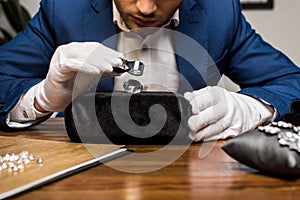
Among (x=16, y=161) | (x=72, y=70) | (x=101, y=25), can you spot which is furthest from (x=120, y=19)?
(x=16, y=161)

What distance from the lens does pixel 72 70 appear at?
0.92 m

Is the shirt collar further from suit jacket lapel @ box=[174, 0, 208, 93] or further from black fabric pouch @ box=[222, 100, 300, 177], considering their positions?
black fabric pouch @ box=[222, 100, 300, 177]

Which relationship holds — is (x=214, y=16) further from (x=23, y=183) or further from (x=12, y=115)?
(x=23, y=183)

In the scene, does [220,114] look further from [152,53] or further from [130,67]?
[152,53]

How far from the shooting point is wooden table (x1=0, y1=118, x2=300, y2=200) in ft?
1.85

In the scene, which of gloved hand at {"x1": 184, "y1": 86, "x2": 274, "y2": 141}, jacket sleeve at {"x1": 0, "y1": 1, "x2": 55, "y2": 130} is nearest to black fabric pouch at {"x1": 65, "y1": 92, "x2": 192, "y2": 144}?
gloved hand at {"x1": 184, "y1": 86, "x2": 274, "y2": 141}

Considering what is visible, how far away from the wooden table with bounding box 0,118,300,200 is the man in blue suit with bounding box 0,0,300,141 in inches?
12.1

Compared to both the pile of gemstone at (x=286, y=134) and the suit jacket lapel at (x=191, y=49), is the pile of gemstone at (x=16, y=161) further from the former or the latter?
the suit jacket lapel at (x=191, y=49)

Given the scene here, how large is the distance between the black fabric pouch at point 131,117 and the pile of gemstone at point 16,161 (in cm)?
13

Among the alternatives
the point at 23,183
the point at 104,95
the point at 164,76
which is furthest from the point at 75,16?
the point at 23,183

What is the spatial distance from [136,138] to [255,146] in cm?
27

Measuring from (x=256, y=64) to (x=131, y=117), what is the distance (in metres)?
0.56

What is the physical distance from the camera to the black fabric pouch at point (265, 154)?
0.62 meters

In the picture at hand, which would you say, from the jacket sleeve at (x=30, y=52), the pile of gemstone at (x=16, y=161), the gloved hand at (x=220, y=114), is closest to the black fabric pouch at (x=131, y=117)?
the gloved hand at (x=220, y=114)
